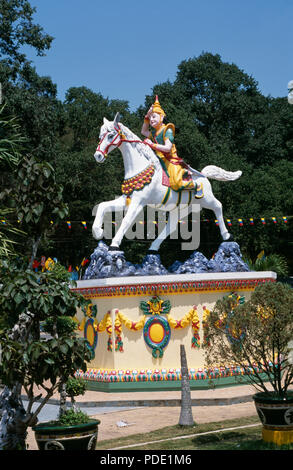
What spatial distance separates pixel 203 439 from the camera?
10172 millimetres

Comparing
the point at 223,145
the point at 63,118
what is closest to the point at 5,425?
the point at 63,118

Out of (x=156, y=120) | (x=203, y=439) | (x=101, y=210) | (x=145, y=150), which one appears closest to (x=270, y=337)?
(x=203, y=439)

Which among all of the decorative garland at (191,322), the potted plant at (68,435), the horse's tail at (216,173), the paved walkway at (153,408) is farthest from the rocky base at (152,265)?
the potted plant at (68,435)

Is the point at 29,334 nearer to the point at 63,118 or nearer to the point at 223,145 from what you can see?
the point at 63,118

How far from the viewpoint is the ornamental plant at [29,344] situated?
24.5 ft

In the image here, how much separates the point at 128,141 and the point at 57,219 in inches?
320

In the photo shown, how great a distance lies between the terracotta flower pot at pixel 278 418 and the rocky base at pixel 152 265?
726cm

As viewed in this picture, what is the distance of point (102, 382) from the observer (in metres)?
15.7

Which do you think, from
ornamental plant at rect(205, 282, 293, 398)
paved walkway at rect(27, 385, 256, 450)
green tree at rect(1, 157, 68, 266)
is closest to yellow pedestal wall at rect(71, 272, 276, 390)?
paved walkway at rect(27, 385, 256, 450)

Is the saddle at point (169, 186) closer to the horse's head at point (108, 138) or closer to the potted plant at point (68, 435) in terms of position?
the horse's head at point (108, 138)

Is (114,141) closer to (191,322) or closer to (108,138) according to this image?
(108,138)

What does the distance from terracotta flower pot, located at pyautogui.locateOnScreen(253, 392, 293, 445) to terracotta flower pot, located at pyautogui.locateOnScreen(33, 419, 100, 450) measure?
2.67 meters

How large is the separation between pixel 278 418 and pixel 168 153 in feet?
29.6

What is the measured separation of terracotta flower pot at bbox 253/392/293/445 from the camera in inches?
355
